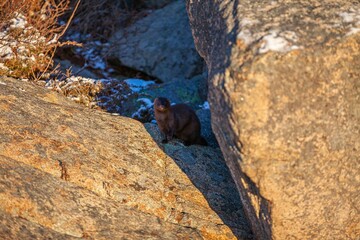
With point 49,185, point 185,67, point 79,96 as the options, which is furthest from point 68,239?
point 185,67

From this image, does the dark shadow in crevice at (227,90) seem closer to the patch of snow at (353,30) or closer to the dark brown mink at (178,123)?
the patch of snow at (353,30)

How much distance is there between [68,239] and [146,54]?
6.75 metres

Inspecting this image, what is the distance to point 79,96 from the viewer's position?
25.2ft

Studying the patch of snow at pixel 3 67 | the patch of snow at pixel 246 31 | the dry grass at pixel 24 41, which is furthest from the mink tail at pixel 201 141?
the patch of snow at pixel 246 31

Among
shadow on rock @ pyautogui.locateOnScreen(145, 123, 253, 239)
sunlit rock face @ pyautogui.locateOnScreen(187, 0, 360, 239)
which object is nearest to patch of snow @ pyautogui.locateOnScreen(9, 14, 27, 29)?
shadow on rock @ pyautogui.locateOnScreen(145, 123, 253, 239)

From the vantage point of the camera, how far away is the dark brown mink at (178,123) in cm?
720

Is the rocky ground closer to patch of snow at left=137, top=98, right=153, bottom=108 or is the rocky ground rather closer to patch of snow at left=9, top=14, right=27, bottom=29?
patch of snow at left=137, top=98, right=153, bottom=108

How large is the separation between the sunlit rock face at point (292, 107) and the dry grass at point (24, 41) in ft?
12.4

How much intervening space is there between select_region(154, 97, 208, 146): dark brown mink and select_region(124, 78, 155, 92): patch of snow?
1401mm

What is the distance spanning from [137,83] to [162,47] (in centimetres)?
128

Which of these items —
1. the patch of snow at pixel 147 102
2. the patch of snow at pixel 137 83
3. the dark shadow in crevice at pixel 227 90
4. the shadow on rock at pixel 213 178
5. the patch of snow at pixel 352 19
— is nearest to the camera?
the dark shadow in crevice at pixel 227 90

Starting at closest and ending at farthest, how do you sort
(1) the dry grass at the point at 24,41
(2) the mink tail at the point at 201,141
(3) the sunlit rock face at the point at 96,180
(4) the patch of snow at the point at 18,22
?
(3) the sunlit rock face at the point at 96,180
(2) the mink tail at the point at 201,141
(1) the dry grass at the point at 24,41
(4) the patch of snow at the point at 18,22

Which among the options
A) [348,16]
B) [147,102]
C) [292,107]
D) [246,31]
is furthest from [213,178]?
[147,102]

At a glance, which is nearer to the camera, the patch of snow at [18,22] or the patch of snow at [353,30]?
the patch of snow at [353,30]
